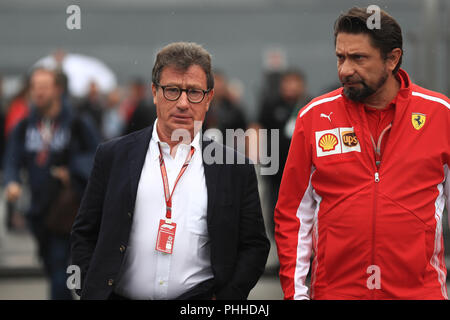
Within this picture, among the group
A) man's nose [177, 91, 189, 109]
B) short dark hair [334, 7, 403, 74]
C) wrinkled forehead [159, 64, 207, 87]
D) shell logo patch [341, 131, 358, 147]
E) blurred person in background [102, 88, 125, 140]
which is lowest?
blurred person in background [102, 88, 125, 140]

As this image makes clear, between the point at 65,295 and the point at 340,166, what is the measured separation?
355 cm

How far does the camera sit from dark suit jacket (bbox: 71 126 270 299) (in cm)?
363

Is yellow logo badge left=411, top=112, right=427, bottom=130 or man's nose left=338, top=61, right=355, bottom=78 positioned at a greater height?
man's nose left=338, top=61, right=355, bottom=78

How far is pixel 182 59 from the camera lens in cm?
371

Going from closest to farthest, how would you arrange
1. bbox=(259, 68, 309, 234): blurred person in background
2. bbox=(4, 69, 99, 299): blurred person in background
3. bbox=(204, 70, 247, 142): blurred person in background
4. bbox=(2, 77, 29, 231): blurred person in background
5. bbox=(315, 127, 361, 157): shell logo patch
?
bbox=(315, 127, 361, 157): shell logo patch
bbox=(4, 69, 99, 299): blurred person in background
bbox=(259, 68, 309, 234): blurred person in background
bbox=(204, 70, 247, 142): blurred person in background
bbox=(2, 77, 29, 231): blurred person in background

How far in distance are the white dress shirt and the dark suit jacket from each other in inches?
2.0

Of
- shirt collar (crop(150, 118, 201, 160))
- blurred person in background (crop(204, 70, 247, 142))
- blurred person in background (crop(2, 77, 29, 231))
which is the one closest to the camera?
shirt collar (crop(150, 118, 201, 160))

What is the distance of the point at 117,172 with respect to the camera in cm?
371

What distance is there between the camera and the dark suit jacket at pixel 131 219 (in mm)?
3627

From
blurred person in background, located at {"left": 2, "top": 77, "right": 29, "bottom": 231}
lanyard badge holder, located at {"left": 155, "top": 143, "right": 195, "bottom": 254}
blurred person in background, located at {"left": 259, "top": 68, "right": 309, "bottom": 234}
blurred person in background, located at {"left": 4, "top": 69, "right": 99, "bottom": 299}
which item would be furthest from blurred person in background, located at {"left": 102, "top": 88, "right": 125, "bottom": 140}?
lanyard badge holder, located at {"left": 155, "top": 143, "right": 195, "bottom": 254}

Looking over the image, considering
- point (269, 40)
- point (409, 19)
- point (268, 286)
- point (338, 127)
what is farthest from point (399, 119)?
point (269, 40)

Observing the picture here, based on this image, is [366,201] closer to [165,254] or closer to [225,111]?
[165,254]

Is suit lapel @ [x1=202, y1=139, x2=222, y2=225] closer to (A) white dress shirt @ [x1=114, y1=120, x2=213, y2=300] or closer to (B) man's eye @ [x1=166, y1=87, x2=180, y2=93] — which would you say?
(A) white dress shirt @ [x1=114, y1=120, x2=213, y2=300]
